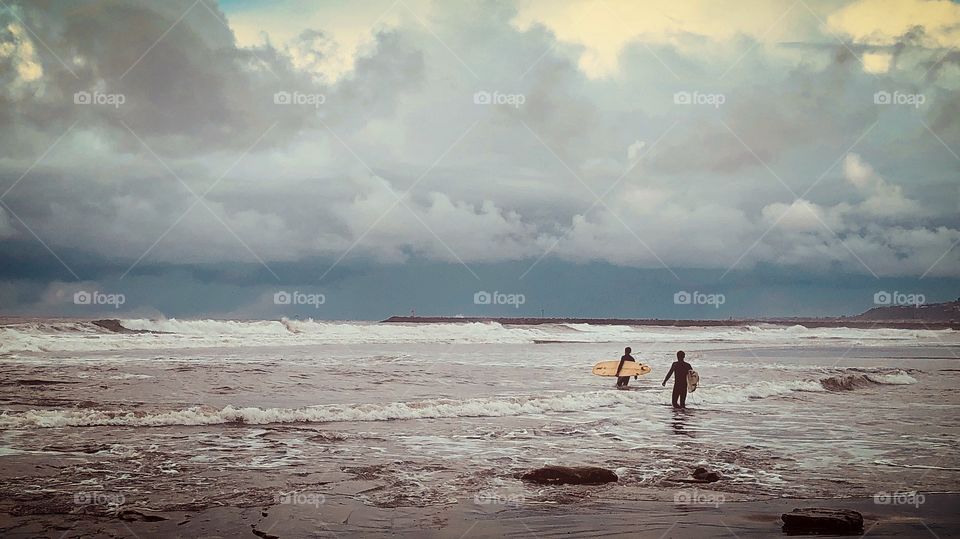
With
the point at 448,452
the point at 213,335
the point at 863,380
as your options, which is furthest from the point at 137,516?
the point at 213,335

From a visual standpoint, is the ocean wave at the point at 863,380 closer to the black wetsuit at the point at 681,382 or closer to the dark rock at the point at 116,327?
the black wetsuit at the point at 681,382

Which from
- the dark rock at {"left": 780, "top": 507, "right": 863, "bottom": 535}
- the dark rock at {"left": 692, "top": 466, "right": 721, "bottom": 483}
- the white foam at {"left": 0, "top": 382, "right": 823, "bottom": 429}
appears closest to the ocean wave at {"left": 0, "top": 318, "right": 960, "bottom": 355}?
the white foam at {"left": 0, "top": 382, "right": 823, "bottom": 429}

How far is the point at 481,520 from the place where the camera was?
710 cm

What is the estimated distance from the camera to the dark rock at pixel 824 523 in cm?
659

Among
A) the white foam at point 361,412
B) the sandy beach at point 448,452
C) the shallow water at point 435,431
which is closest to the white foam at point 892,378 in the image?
the shallow water at point 435,431

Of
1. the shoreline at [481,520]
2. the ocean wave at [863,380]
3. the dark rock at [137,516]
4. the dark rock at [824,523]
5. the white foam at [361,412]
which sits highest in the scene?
the ocean wave at [863,380]

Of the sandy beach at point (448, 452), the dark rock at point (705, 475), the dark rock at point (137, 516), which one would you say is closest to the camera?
the dark rock at point (137, 516)

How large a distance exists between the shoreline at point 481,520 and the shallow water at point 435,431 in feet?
1.47

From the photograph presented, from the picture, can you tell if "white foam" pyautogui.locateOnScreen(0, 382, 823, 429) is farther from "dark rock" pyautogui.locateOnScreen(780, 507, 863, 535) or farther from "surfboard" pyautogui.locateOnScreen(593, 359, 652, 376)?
"dark rock" pyautogui.locateOnScreen(780, 507, 863, 535)

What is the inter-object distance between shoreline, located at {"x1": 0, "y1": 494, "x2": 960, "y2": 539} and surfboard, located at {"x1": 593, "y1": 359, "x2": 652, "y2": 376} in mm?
13117

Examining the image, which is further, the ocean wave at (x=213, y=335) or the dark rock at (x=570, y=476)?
the ocean wave at (x=213, y=335)

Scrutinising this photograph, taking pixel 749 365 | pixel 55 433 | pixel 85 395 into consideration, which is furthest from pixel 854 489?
pixel 749 365

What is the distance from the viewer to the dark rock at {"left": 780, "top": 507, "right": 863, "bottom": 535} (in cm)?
659

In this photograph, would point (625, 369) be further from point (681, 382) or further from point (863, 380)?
point (863, 380)
